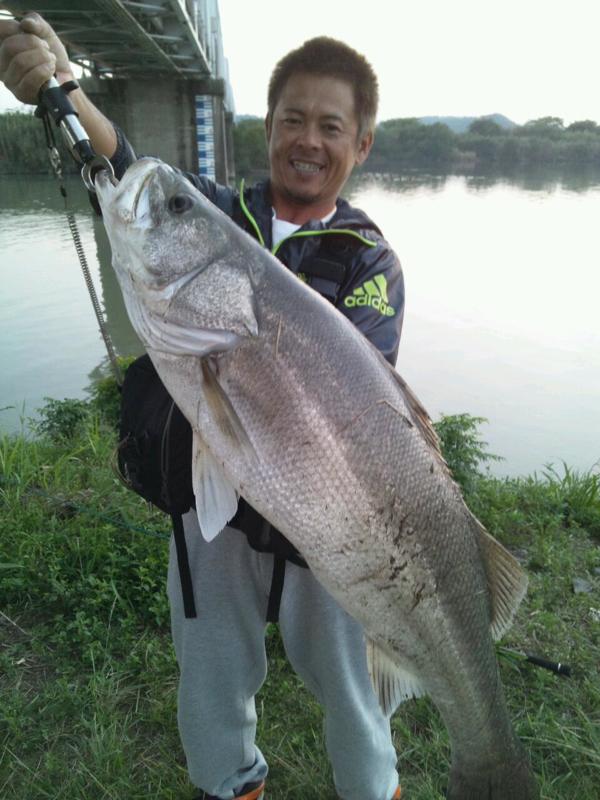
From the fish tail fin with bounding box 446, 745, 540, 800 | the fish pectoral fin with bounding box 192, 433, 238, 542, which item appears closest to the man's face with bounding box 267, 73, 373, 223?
the fish pectoral fin with bounding box 192, 433, 238, 542

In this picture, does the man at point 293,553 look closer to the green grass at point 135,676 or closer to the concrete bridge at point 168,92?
the green grass at point 135,676

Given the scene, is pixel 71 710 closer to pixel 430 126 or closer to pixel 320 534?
pixel 320 534

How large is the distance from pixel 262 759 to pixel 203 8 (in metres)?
18.0

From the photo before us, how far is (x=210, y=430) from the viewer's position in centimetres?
156

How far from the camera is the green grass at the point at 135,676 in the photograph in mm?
2199

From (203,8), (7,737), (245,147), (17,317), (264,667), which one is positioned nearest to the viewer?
(264,667)

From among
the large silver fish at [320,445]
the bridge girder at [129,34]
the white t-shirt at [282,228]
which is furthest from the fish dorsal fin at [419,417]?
the bridge girder at [129,34]

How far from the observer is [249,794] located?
2.05m

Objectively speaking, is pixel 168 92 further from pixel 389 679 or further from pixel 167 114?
pixel 389 679

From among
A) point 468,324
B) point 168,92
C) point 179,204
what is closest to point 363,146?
point 179,204

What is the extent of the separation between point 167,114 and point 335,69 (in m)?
20.6

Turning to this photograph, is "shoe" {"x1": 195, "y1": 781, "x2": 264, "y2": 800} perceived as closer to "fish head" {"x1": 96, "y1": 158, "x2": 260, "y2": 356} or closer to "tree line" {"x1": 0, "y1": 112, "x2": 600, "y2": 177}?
"fish head" {"x1": 96, "y1": 158, "x2": 260, "y2": 356}

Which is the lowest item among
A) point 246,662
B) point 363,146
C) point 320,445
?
point 246,662

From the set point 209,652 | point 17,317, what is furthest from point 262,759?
point 17,317
